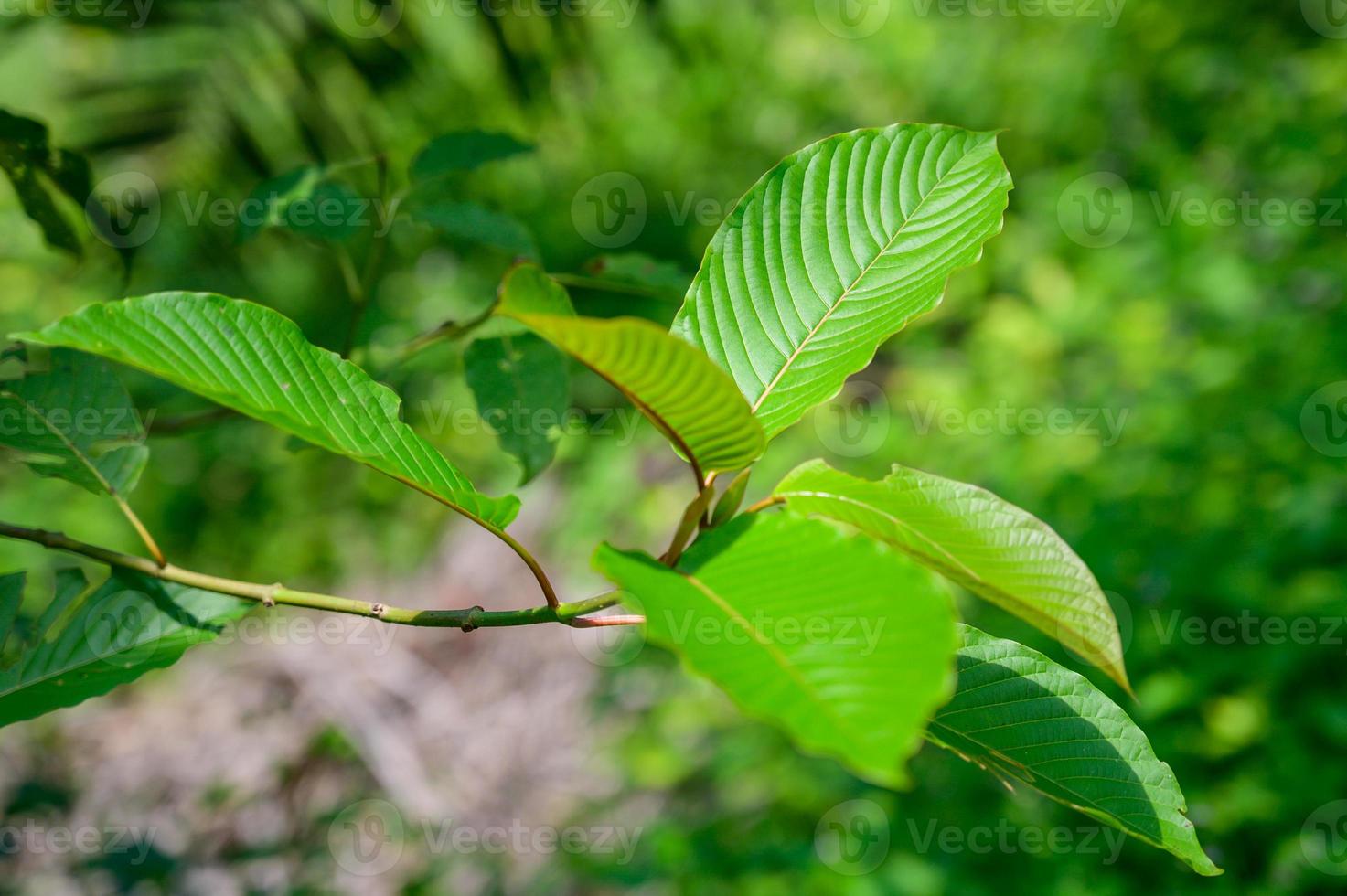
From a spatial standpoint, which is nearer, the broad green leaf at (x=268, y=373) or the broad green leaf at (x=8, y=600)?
the broad green leaf at (x=268, y=373)

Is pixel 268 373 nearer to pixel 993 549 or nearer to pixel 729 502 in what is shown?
pixel 729 502

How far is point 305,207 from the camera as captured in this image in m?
0.99

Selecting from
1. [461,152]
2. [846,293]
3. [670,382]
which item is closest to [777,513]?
[670,382]

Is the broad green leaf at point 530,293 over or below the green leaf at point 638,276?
over

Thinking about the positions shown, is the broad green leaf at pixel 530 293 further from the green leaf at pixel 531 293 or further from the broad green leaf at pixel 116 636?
the broad green leaf at pixel 116 636

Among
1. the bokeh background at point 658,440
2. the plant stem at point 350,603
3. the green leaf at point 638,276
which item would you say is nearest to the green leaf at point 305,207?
the bokeh background at point 658,440

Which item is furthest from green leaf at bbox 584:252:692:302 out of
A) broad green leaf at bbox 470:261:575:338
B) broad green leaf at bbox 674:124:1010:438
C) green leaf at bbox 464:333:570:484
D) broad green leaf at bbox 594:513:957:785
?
broad green leaf at bbox 594:513:957:785

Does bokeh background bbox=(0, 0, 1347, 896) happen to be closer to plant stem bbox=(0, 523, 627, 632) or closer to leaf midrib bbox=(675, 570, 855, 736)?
Result: plant stem bbox=(0, 523, 627, 632)

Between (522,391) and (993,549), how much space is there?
21.5 inches

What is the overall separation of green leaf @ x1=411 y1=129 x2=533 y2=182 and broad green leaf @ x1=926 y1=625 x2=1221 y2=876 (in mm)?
745

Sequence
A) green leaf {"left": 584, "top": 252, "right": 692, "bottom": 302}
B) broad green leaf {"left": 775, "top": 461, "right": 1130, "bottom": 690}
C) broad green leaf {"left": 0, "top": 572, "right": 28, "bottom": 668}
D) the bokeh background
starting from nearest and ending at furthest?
broad green leaf {"left": 775, "top": 461, "right": 1130, "bottom": 690} → broad green leaf {"left": 0, "top": 572, "right": 28, "bottom": 668} → green leaf {"left": 584, "top": 252, "right": 692, "bottom": 302} → the bokeh background

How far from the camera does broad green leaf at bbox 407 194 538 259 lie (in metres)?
1.06

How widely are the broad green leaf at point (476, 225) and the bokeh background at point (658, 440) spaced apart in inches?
3.4

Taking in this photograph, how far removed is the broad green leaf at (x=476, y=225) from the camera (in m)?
1.06
